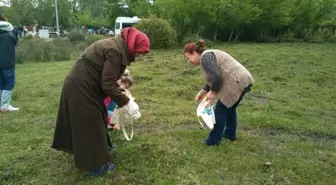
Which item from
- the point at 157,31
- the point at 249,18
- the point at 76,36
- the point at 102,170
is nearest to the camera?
the point at 102,170

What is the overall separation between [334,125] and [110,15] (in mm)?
51634

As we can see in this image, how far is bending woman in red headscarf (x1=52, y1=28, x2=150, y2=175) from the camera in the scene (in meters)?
3.27

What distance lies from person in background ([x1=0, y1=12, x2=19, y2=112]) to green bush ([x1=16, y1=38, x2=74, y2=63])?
9.65m

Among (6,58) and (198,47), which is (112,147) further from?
(6,58)

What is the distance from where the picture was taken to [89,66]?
329 centimetres

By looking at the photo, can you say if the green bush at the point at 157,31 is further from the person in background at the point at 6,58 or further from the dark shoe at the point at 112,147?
the dark shoe at the point at 112,147

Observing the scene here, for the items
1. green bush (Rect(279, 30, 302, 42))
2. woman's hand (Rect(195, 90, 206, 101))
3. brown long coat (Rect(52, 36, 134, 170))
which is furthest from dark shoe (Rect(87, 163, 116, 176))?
green bush (Rect(279, 30, 302, 42))

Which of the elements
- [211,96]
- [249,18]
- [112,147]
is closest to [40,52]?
[112,147]

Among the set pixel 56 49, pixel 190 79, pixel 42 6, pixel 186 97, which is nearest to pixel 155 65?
pixel 190 79

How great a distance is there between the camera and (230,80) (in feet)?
13.5

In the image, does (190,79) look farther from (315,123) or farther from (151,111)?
(315,123)

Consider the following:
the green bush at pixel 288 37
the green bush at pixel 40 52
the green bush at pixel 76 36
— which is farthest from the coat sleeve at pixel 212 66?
the green bush at pixel 288 37

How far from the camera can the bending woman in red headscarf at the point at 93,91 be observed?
327 centimetres

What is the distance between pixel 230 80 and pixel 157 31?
15755 mm
